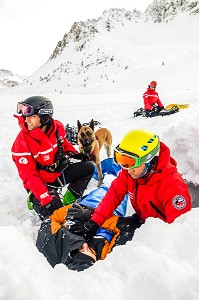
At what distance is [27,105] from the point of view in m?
3.59

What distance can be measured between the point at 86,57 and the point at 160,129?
2728 cm

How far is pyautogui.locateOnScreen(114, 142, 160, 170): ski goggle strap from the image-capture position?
2.63 m

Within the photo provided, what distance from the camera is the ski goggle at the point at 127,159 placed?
2.63 m

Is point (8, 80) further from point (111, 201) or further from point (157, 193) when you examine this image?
point (157, 193)

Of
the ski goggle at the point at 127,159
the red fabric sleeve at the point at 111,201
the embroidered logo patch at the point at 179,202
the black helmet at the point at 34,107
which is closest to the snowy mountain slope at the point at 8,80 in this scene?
the black helmet at the point at 34,107

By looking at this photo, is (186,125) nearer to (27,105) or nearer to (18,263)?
(27,105)

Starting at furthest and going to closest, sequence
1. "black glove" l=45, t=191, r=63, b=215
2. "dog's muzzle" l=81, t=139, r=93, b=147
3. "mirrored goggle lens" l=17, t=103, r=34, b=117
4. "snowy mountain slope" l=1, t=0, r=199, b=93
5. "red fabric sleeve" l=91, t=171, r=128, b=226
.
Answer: "snowy mountain slope" l=1, t=0, r=199, b=93, "dog's muzzle" l=81, t=139, r=93, b=147, "mirrored goggle lens" l=17, t=103, r=34, b=117, "black glove" l=45, t=191, r=63, b=215, "red fabric sleeve" l=91, t=171, r=128, b=226

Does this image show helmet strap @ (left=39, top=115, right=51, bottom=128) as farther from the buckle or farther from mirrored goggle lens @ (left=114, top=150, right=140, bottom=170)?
mirrored goggle lens @ (left=114, top=150, right=140, bottom=170)

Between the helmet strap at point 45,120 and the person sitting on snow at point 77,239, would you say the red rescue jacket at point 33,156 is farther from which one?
the person sitting on snow at point 77,239

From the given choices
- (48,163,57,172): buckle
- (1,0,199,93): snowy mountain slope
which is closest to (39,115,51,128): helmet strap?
(48,163,57,172): buckle

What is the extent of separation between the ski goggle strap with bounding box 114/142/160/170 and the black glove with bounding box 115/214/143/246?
627mm

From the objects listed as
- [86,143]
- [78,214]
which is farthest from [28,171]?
[86,143]

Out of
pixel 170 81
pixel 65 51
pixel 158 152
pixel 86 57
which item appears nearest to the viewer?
pixel 158 152

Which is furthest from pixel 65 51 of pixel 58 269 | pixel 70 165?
pixel 58 269
